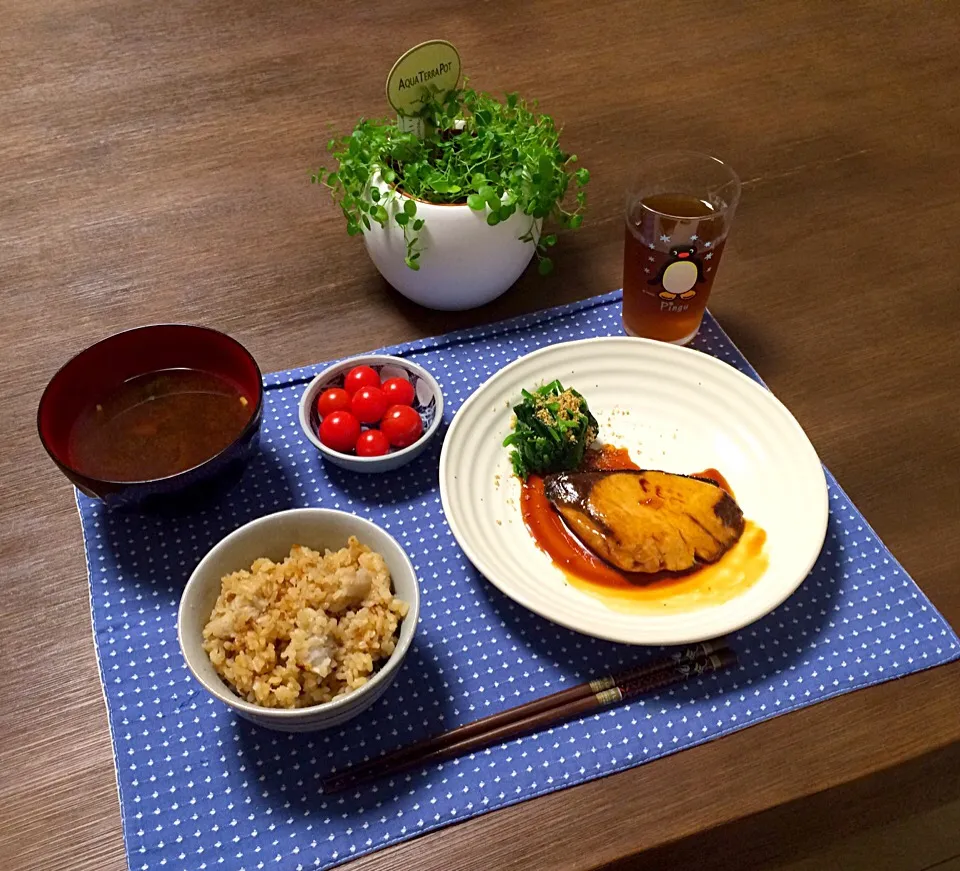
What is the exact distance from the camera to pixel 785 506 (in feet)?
3.40

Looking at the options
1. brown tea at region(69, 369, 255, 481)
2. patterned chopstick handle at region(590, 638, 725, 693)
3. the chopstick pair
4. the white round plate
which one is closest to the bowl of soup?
brown tea at region(69, 369, 255, 481)

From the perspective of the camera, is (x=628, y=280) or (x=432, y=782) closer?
(x=432, y=782)

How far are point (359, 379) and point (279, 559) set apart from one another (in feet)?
0.99

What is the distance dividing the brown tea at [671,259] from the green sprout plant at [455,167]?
0.42ft

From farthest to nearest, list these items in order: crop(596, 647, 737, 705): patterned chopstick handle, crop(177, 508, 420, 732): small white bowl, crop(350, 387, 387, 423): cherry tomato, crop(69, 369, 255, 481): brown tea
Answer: crop(350, 387, 387, 423): cherry tomato → crop(69, 369, 255, 481): brown tea → crop(596, 647, 737, 705): patterned chopstick handle → crop(177, 508, 420, 732): small white bowl

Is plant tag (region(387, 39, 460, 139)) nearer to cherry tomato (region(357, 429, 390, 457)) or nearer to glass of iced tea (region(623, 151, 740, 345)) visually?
glass of iced tea (region(623, 151, 740, 345))

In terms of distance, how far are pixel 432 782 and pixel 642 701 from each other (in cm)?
24

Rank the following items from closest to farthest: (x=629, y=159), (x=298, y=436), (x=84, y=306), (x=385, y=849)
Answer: (x=385, y=849)
(x=298, y=436)
(x=84, y=306)
(x=629, y=159)

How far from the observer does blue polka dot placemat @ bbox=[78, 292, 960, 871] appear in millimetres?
825

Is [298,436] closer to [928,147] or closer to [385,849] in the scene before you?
[385,849]

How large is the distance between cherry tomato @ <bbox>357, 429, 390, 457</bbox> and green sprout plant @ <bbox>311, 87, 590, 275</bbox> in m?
0.27

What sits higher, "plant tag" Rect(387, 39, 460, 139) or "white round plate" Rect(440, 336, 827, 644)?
"plant tag" Rect(387, 39, 460, 139)

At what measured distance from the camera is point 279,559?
93cm

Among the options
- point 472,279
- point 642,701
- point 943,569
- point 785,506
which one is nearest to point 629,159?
point 472,279
